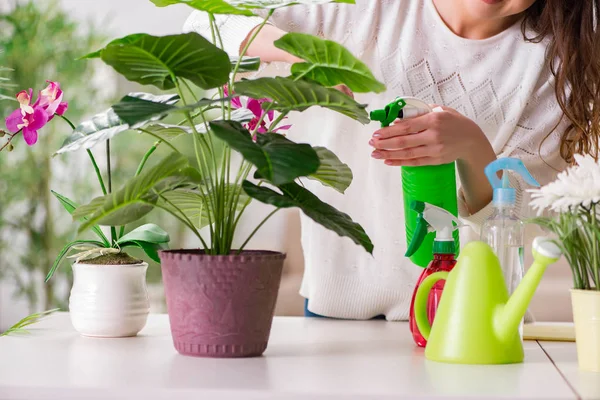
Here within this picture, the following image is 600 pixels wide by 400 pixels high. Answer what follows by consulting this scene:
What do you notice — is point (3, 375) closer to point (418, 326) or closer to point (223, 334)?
point (223, 334)

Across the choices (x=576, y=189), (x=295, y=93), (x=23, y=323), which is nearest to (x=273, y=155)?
(x=295, y=93)

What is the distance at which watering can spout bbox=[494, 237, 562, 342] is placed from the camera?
869mm

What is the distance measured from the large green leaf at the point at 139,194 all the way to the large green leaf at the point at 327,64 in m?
0.19

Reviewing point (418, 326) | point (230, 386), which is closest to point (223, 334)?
point (230, 386)

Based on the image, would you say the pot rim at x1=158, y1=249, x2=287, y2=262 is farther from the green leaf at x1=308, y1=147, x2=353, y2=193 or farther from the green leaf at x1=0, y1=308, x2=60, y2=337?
the green leaf at x1=0, y1=308, x2=60, y2=337

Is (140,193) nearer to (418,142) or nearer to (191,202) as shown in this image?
(191,202)

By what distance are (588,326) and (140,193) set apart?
0.54 meters

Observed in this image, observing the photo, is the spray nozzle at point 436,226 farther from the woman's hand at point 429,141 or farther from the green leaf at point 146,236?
the green leaf at point 146,236

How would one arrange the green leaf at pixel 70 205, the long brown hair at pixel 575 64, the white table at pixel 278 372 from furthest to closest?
the long brown hair at pixel 575 64
the green leaf at pixel 70 205
the white table at pixel 278 372

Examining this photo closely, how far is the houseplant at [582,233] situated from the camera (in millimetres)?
849

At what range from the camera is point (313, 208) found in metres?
0.93

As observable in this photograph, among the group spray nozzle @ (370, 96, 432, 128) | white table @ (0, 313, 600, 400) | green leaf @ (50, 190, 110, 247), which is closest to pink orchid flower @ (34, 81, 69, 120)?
green leaf @ (50, 190, 110, 247)

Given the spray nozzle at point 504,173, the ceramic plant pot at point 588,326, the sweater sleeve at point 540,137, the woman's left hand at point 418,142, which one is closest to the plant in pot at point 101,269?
the woman's left hand at point 418,142

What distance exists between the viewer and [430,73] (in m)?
1.56
